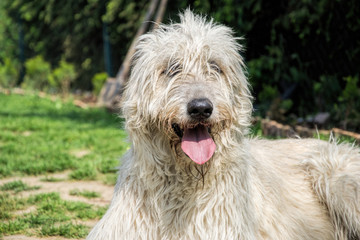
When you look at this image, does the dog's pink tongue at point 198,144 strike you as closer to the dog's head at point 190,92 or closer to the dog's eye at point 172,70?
the dog's head at point 190,92

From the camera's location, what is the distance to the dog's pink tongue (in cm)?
284

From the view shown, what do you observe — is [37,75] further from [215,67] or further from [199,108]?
[199,108]

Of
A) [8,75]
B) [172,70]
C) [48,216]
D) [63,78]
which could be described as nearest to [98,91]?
[63,78]

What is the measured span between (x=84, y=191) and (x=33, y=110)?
8.59 meters

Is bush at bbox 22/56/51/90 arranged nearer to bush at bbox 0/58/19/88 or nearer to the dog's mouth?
bush at bbox 0/58/19/88

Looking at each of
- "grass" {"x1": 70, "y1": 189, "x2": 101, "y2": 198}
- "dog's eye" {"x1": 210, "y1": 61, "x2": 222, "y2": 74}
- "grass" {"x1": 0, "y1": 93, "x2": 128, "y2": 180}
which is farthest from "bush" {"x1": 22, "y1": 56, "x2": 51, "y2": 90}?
"dog's eye" {"x1": 210, "y1": 61, "x2": 222, "y2": 74}

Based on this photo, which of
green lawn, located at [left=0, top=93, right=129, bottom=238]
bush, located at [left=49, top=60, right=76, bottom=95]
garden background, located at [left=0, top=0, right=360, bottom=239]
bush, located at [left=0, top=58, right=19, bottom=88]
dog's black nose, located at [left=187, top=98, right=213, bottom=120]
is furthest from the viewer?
bush, located at [left=0, top=58, right=19, bottom=88]

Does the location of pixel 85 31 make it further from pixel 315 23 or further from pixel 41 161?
pixel 41 161

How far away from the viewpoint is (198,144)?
2877 mm

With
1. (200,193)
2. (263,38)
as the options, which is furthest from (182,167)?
(263,38)

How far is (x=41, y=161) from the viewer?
22.7 feet

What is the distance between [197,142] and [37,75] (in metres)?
17.4

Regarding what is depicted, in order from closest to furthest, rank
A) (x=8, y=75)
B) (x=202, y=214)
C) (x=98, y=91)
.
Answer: (x=202, y=214), (x=98, y=91), (x=8, y=75)

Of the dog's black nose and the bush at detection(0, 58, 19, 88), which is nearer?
the dog's black nose
